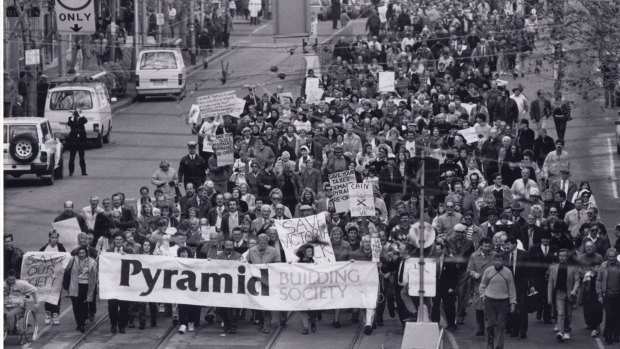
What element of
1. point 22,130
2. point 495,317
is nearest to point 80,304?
point 495,317

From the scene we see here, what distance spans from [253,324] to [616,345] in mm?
4840

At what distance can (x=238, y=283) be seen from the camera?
68.1ft

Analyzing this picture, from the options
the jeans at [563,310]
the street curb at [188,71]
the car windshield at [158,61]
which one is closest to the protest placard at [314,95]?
the street curb at [188,71]

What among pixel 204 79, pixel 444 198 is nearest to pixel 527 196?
pixel 444 198

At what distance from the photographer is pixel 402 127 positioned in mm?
28141

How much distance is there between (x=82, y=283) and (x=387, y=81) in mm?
15879

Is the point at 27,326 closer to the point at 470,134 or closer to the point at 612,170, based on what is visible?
the point at 470,134

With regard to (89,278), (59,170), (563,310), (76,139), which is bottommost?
(59,170)

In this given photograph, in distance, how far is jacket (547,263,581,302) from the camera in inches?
779

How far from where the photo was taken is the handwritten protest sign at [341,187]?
74.8 ft

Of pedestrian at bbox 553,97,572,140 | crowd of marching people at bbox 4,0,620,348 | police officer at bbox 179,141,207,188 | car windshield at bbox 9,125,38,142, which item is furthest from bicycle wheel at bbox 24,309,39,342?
pedestrian at bbox 553,97,572,140

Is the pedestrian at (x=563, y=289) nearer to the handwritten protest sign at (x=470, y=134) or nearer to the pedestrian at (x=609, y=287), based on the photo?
the pedestrian at (x=609, y=287)

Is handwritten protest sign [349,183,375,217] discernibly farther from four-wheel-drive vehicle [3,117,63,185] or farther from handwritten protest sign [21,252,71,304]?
four-wheel-drive vehicle [3,117,63,185]

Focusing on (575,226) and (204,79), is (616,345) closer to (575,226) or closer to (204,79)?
(575,226)
